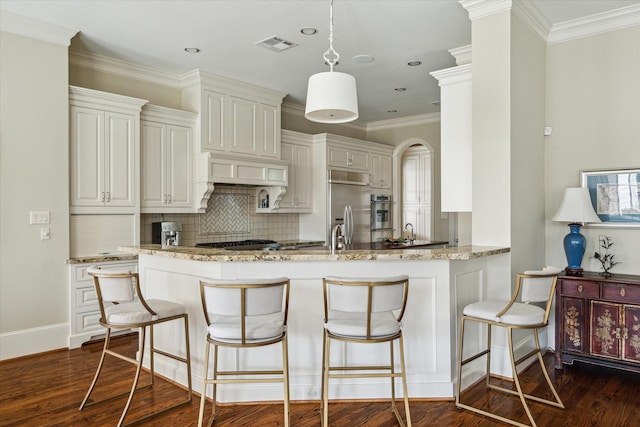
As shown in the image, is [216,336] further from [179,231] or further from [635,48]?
[635,48]

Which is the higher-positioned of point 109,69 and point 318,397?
point 109,69

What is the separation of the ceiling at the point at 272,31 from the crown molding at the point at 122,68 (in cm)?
9

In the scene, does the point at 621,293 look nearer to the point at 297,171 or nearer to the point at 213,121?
the point at 297,171

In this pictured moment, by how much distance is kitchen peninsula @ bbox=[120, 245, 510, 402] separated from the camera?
2918 mm

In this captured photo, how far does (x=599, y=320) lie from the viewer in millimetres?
3484

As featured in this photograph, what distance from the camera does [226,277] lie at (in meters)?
2.90

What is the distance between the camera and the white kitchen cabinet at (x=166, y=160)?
194 inches

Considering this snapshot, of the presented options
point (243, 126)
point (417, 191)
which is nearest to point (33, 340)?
point (243, 126)

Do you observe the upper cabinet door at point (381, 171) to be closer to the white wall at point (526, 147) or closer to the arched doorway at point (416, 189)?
the arched doorway at point (416, 189)

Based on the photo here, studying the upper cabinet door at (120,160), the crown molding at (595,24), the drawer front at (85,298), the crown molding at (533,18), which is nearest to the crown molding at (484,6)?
the crown molding at (533,18)

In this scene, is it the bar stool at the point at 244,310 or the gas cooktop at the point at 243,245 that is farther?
the gas cooktop at the point at 243,245

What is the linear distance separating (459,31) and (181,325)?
3449 mm

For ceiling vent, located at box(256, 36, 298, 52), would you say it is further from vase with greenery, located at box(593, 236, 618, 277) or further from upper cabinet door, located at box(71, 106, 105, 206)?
vase with greenery, located at box(593, 236, 618, 277)

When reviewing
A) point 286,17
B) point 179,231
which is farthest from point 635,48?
point 179,231
